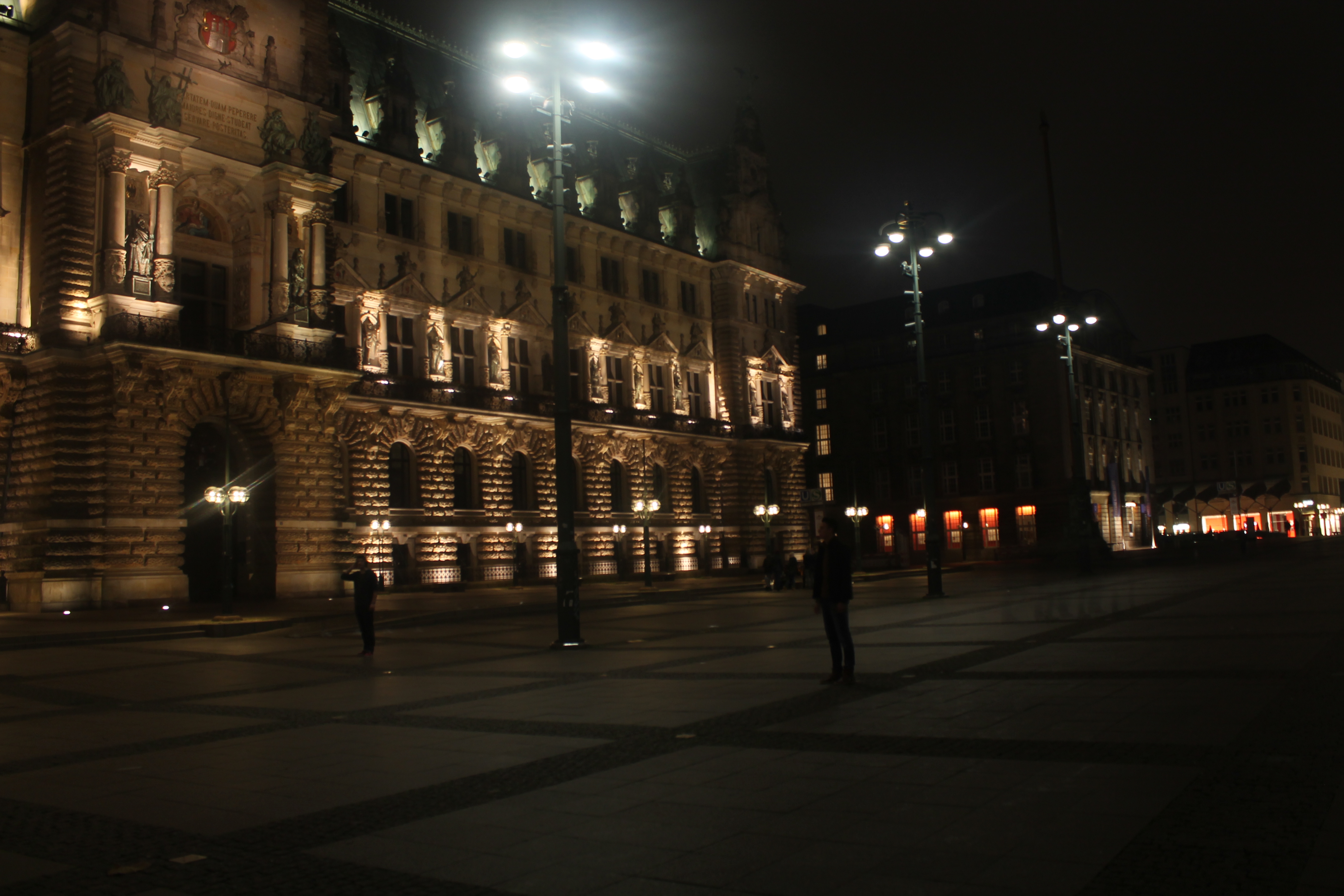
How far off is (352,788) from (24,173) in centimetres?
3526

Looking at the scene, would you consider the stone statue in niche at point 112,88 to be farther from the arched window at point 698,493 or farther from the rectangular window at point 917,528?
the rectangular window at point 917,528

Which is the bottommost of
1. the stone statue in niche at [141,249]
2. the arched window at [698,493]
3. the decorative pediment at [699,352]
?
the arched window at [698,493]

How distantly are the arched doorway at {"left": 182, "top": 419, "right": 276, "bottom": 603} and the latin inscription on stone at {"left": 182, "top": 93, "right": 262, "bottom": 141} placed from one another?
1021cm

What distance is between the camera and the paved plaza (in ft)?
17.5

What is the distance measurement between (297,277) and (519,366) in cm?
1457

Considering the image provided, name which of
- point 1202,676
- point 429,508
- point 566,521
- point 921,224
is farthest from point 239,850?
point 429,508

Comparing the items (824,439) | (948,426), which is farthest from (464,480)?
(824,439)

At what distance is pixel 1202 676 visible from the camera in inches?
430

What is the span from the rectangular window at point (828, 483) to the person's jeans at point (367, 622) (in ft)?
232

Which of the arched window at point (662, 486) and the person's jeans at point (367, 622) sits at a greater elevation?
the arched window at point (662, 486)

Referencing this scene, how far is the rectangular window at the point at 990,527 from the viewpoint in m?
77.7

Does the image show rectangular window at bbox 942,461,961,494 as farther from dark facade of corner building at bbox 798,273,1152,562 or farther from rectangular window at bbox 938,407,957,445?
rectangular window at bbox 938,407,957,445

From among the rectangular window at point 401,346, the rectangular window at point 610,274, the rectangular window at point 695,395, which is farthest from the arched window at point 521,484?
the rectangular window at point 695,395

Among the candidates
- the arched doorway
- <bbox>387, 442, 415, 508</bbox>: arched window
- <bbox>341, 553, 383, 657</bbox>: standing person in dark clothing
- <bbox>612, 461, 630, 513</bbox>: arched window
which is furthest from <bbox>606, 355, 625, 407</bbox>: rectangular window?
<bbox>341, 553, 383, 657</bbox>: standing person in dark clothing
